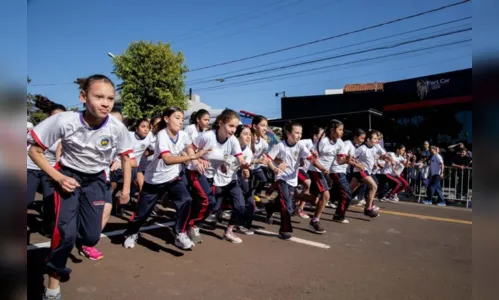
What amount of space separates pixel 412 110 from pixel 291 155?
1187cm

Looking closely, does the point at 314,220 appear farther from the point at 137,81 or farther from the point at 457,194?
the point at 137,81

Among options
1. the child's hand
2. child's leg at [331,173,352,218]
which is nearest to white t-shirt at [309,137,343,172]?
child's leg at [331,173,352,218]

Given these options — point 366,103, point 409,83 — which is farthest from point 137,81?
point 409,83

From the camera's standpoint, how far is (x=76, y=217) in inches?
114

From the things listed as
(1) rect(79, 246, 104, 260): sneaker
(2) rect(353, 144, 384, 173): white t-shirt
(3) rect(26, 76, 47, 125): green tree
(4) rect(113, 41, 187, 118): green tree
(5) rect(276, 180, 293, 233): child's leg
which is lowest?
(1) rect(79, 246, 104, 260): sneaker

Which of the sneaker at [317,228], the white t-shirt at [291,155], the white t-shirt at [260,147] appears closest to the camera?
the white t-shirt at [291,155]

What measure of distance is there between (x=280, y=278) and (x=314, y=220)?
91.3 inches

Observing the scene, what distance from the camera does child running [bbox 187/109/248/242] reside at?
4.65 m

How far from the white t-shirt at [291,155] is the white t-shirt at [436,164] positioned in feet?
20.4

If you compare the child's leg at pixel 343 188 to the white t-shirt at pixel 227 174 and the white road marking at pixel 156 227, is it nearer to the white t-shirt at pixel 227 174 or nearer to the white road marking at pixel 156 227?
the white road marking at pixel 156 227

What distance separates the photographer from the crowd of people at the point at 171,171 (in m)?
2.83

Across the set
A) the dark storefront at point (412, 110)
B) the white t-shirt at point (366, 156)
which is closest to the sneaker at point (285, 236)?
the white t-shirt at point (366, 156)

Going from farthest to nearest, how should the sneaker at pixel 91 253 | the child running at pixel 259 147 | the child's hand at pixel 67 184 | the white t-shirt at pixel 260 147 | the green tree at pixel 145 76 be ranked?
the green tree at pixel 145 76
the white t-shirt at pixel 260 147
the child running at pixel 259 147
the sneaker at pixel 91 253
the child's hand at pixel 67 184

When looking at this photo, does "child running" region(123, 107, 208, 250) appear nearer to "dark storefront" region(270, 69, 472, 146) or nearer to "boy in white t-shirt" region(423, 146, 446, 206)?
"boy in white t-shirt" region(423, 146, 446, 206)
